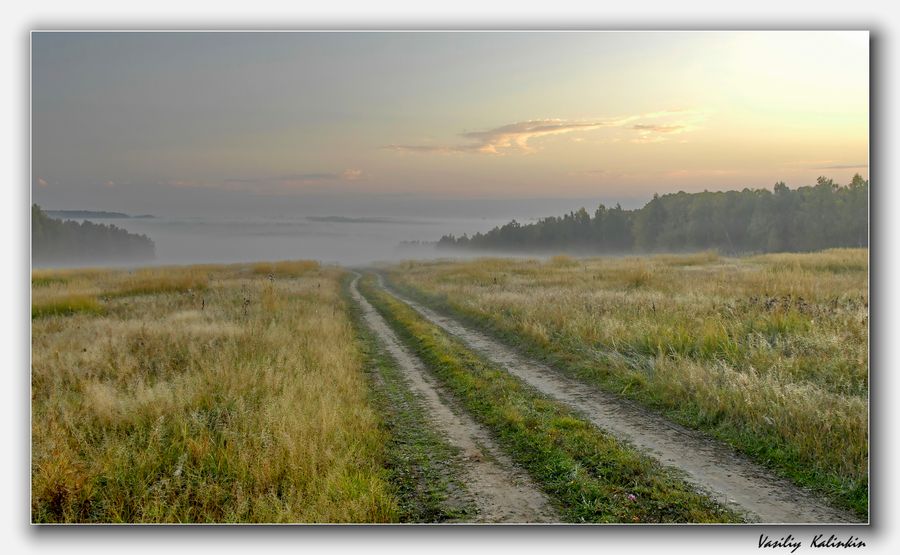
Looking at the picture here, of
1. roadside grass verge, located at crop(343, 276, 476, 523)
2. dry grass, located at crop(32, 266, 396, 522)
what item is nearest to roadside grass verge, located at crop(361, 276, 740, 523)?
roadside grass verge, located at crop(343, 276, 476, 523)

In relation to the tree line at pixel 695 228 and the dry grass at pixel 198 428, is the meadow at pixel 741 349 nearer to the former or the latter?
the tree line at pixel 695 228

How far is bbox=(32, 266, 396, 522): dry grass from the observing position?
248 inches

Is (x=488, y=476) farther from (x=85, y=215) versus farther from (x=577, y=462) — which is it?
(x=85, y=215)

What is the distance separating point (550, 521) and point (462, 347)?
913 cm

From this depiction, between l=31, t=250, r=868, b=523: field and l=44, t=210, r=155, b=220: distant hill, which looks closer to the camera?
l=31, t=250, r=868, b=523: field

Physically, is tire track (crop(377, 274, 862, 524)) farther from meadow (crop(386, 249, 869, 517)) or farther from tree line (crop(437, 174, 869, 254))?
tree line (crop(437, 174, 869, 254))

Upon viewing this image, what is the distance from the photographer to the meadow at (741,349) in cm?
712

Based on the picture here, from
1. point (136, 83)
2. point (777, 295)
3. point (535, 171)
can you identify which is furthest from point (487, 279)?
point (136, 83)

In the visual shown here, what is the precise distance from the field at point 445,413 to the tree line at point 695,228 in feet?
10.3

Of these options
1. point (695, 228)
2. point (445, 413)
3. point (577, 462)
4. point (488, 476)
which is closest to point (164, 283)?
point (445, 413)

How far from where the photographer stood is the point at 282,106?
36.7 feet

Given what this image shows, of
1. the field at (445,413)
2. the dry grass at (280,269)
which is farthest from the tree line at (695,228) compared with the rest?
the dry grass at (280,269)

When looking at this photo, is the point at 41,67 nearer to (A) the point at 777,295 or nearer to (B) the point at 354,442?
(B) the point at 354,442

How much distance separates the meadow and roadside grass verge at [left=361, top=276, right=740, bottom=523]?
4.93ft
